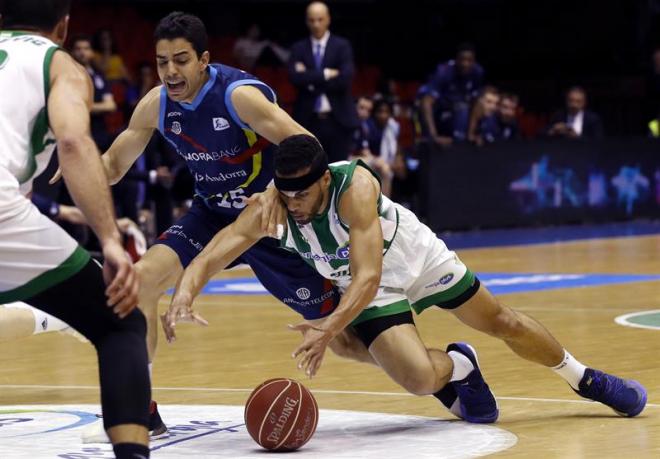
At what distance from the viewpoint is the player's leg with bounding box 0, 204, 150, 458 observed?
14.9ft

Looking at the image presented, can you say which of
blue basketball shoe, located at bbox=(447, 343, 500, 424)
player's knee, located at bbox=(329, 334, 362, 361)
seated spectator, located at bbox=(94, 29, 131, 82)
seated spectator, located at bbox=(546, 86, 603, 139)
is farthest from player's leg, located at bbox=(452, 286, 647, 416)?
seated spectator, located at bbox=(546, 86, 603, 139)

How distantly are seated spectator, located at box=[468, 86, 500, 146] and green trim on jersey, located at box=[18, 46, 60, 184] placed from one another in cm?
1355

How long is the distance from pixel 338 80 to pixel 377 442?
9672mm

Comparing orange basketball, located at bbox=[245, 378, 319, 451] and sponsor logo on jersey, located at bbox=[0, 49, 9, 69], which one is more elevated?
sponsor logo on jersey, located at bbox=[0, 49, 9, 69]

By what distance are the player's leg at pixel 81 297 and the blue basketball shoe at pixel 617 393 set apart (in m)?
2.54

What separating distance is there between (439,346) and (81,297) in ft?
15.3

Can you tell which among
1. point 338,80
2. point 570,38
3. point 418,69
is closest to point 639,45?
point 570,38

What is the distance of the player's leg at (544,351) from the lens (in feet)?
21.1

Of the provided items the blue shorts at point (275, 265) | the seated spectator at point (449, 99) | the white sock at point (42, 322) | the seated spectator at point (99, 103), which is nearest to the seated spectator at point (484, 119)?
the seated spectator at point (449, 99)

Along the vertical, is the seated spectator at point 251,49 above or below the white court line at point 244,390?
above

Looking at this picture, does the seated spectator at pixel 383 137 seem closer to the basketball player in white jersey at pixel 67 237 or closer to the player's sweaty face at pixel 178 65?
the player's sweaty face at pixel 178 65

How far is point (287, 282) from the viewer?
6.71 m

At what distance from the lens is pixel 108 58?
17.1 metres

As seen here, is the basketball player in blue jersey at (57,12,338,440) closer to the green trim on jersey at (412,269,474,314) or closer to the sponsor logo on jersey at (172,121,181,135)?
the sponsor logo on jersey at (172,121,181,135)
